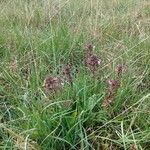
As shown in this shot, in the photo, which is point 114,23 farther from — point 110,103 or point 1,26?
point 110,103

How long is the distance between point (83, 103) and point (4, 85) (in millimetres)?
662

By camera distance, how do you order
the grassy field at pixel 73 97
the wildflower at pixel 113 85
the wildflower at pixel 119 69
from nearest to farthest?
the grassy field at pixel 73 97 → the wildflower at pixel 113 85 → the wildflower at pixel 119 69

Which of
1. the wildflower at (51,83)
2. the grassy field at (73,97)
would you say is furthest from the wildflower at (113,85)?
the wildflower at (51,83)

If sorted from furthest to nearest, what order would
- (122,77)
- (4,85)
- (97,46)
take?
(97,46), (4,85), (122,77)

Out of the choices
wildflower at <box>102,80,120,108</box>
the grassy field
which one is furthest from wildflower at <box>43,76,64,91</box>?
wildflower at <box>102,80,120,108</box>

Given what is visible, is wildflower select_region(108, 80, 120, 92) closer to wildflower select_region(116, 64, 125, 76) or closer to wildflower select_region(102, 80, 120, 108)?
wildflower select_region(102, 80, 120, 108)

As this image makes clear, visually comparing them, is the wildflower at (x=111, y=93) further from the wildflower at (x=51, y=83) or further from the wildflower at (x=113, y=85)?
the wildflower at (x=51, y=83)

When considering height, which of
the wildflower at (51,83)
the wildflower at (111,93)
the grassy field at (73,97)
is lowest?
the grassy field at (73,97)

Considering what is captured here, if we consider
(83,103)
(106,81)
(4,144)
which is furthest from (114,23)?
(4,144)

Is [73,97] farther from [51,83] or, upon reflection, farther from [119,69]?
[119,69]

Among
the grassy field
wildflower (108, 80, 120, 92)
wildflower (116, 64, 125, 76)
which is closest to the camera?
the grassy field

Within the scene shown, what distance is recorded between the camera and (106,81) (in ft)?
7.98

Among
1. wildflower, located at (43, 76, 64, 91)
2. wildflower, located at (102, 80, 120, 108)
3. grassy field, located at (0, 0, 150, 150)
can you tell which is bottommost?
grassy field, located at (0, 0, 150, 150)

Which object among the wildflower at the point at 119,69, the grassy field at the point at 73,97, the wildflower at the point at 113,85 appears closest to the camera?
the grassy field at the point at 73,97
